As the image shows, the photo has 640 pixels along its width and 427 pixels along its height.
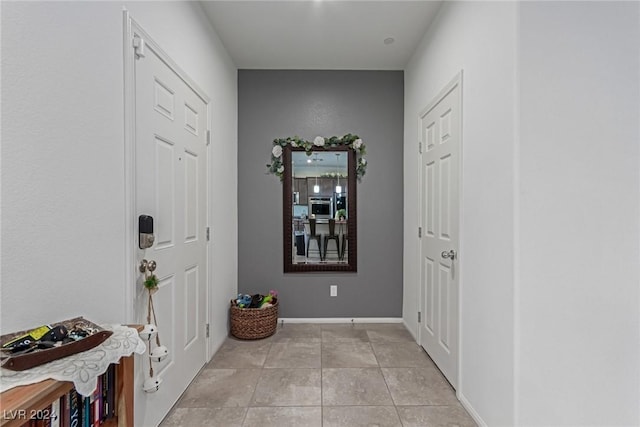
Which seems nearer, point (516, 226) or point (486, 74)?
point (516, 226)

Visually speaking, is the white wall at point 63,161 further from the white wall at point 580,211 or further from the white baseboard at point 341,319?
the white baseboard at point 341,319

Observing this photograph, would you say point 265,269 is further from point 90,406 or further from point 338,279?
point 90,406

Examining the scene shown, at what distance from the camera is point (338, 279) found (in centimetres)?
339

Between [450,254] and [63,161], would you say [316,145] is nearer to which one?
[450,254]

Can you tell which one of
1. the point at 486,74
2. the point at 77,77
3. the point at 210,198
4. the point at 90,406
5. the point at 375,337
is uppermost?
the point at 486,74

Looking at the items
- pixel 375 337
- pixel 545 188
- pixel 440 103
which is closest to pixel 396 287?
pixel 375 337

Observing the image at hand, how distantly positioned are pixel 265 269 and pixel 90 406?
2340 millimetres

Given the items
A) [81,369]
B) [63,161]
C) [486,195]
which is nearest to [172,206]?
[63,161]

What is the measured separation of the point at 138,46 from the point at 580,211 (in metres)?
2.20

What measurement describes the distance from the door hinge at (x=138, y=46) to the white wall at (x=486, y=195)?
1.77 meters

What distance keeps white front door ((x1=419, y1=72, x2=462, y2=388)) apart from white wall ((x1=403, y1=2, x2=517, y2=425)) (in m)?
0.12

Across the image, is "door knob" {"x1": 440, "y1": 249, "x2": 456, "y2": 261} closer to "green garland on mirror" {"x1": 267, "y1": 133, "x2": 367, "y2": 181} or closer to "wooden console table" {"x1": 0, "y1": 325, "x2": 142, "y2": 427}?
"green garland on mirror" {"x1": 267, "y1": 133, "x2": 367, "y2": 181}

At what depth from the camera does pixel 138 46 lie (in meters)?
1.50

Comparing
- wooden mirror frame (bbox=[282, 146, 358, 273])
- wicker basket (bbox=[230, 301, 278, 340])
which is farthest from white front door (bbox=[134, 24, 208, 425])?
wooden mirror frame (bbox=[282, 146, 358, 273])
